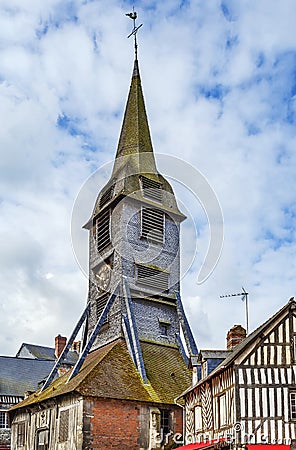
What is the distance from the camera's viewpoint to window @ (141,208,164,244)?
80.0ft

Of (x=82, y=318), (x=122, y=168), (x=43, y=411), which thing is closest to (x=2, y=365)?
(x=82, y=318)

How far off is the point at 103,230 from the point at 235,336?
31.1 ft

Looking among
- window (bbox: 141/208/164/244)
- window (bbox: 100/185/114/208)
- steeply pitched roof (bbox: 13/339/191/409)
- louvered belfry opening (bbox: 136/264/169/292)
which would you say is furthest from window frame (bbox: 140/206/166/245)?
steeply pitched roof (bbox: 13/339/191/409)

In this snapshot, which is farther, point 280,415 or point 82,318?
point 82,318

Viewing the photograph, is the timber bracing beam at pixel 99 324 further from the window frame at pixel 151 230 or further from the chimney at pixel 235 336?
the chimney at pixel 235 336

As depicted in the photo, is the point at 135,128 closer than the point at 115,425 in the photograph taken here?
No

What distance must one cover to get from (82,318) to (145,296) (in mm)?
3229

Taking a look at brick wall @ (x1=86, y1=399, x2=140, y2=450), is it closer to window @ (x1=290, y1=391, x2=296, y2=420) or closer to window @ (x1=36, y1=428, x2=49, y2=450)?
window @ (x1=36, y1=428, x2=49, y2=450)

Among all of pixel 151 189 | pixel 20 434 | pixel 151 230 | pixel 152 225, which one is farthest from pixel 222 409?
pixel 151 189

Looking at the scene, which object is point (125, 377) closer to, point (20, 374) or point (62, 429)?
point (62, 429)

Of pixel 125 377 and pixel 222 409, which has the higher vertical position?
pixel 125 377

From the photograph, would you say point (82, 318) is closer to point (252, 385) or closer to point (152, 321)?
point (152, 321)

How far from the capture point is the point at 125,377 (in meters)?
19.9

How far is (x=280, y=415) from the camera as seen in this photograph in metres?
13.8
